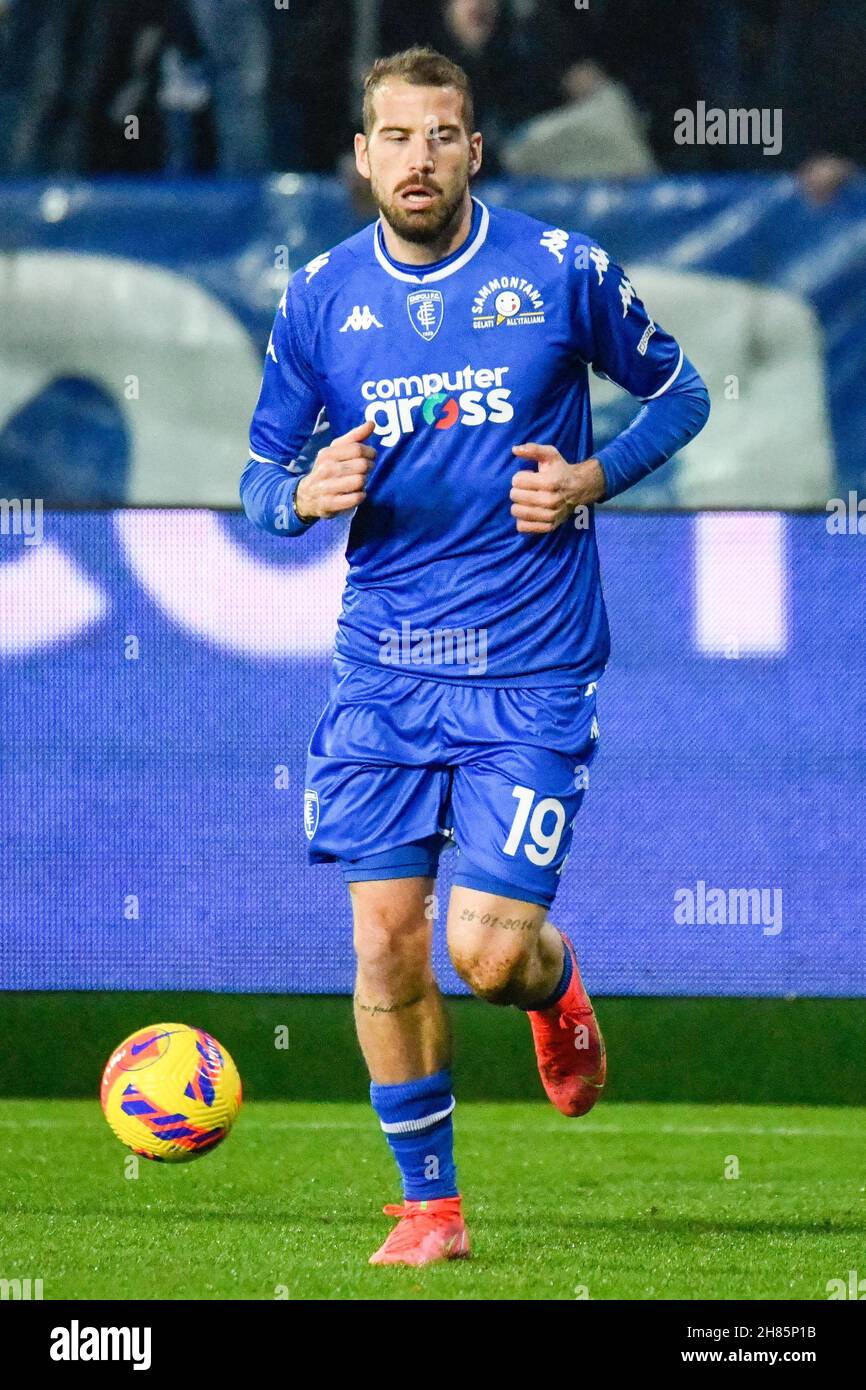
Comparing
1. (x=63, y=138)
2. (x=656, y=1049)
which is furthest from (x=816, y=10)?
(x=656, y=1049)

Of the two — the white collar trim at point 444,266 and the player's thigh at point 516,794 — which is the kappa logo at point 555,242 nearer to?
the white collar trim at point 444,266

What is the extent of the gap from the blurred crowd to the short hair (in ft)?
8.76

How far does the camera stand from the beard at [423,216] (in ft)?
14.4

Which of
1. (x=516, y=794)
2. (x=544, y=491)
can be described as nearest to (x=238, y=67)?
(x=544, y=491)

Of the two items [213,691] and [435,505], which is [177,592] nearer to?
[213,691]

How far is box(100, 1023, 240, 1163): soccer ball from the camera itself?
4.56m

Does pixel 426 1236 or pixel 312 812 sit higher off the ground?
pixel 312 812

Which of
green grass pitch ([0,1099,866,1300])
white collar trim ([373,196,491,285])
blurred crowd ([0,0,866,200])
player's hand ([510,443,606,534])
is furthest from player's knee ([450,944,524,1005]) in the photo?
blurred crowd ([0,0,866,200])

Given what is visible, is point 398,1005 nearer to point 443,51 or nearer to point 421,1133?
point 421,1133

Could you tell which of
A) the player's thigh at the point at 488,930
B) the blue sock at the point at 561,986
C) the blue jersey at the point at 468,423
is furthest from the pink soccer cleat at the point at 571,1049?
the blue jersey at the point at 468,423

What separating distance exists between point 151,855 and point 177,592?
31.5 inches

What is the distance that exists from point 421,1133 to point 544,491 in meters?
1.33

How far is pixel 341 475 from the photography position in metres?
4.23

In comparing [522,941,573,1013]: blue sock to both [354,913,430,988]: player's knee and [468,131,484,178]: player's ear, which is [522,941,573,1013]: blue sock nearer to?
[354,913,430,988]: player's knee
